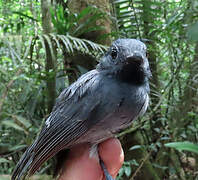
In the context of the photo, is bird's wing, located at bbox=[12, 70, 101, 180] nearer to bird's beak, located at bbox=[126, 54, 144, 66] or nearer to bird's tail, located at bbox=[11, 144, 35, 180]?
bird's tail, located at bbox=[11, 144, 35, 180]

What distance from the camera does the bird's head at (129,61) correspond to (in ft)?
3.83

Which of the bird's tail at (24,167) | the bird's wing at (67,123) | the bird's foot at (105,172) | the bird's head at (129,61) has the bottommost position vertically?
the bird's foot at (105,172)

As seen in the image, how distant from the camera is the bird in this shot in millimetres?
1200

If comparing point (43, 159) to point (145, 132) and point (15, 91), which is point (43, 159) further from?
point (145, 132)

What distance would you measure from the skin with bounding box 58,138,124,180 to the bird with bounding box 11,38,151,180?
187 mm

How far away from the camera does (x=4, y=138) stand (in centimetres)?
246

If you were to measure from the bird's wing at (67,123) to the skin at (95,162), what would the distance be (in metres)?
0.29

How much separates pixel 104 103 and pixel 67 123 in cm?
26

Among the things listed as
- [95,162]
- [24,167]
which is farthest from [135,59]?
[24,167]

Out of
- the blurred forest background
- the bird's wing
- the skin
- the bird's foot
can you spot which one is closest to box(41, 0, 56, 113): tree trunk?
the blurred forest background

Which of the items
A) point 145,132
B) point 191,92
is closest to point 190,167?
point 145,132

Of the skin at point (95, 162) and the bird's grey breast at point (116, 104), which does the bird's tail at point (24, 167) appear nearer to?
the skin at point (95, 162)

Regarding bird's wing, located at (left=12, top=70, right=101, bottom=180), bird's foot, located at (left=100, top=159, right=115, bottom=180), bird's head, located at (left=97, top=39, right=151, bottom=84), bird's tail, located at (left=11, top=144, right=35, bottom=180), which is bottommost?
bird's foot, located at (left=100, top=159, right=115, bottom=180)

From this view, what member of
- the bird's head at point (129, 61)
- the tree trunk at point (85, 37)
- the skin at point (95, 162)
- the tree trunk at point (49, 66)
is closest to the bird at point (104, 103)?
the bird's head at point (129, 61)
